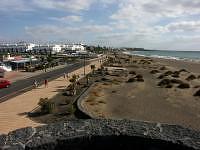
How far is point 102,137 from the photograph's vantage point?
8109 millimetres

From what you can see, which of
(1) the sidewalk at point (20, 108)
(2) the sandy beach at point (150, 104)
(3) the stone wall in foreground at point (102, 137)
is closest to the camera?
(3) the stone wall in foreground at point (102, 137)

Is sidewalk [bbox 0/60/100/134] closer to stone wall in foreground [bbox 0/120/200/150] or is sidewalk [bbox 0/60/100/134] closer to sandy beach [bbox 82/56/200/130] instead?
sandy beach [bbox 82/56/200/130]

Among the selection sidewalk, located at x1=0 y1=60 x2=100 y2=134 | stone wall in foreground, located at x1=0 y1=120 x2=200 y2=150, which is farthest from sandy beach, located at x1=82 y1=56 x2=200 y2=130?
stone wall in foreground, located at x1=0 y1=120 x2=200 y2=150

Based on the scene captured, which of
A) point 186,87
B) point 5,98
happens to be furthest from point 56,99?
point 186,87

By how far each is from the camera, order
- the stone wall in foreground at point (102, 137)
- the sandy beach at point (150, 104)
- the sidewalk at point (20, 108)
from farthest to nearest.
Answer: the sandy beach at point (150, 104)
the sidewalk at point (20, 108)
the stone wall in foreground at point (102, 137)

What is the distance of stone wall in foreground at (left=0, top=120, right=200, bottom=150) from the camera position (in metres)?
7.64

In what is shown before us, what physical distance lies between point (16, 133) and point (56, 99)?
86.1 feet

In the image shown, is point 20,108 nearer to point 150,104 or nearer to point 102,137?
point 150,104

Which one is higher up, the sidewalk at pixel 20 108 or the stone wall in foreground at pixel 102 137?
the stone wall in foreground at pixel 102 137

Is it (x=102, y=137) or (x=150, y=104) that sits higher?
(x=102, y=137)

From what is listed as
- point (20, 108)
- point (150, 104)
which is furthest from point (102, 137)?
point (150, 104)

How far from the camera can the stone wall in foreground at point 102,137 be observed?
764cm

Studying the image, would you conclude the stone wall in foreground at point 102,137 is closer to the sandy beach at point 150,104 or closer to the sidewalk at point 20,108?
the sandy beach at point 150,104

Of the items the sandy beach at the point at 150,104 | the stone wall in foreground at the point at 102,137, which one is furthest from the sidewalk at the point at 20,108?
the stone wall in foreground at the point at 102,137
